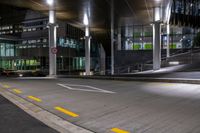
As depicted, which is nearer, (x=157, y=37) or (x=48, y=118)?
(x=48, y=118)

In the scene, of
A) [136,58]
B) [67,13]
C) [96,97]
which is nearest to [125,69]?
[136,58]

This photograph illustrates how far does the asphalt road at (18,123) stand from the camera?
5.46 m

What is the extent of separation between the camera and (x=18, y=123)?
6074 millimetres

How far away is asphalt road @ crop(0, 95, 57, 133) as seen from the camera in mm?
5465

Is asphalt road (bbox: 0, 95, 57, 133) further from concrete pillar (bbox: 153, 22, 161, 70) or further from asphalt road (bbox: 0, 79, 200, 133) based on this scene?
concrete pillar (bbox: 153, 22, 161, 70)

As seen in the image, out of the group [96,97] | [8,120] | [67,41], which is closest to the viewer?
[8,120]

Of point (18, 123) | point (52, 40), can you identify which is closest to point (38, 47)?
point (52, 40)

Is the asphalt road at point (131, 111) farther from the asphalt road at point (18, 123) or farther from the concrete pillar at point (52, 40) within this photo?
the concrete pillar at point (52, 40)

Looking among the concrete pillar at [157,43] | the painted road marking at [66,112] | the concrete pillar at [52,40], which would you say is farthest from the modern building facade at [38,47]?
the painted road marking at [66,112]

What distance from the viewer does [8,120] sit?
20.9 feet

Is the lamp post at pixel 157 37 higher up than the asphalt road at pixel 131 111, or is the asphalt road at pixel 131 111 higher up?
the lamp post at pixel 157 37

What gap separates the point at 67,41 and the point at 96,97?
154 ft

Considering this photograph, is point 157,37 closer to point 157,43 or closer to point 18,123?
point 157,43

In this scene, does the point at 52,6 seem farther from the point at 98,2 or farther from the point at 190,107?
the point at 190,107
